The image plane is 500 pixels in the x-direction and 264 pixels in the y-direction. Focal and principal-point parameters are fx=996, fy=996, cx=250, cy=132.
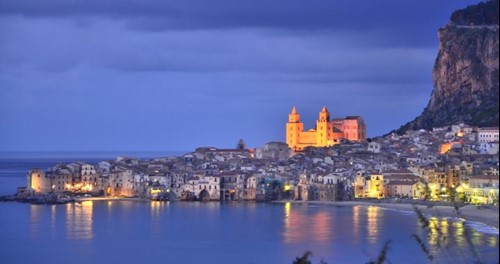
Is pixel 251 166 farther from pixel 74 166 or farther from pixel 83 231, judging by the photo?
pixel 83 231

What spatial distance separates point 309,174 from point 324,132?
20.5 meters

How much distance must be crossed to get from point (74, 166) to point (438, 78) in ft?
88.7

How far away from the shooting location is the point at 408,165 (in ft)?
163

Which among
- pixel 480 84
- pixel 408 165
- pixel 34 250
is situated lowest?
pixel 34 250

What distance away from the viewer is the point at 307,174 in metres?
47.9

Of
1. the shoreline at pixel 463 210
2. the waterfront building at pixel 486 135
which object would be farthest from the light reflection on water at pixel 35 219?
the waterfront building at pixel 486 135

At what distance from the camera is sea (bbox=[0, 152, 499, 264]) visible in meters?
25.0

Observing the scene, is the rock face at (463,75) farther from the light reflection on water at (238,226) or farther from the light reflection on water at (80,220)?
the light reflection on water at (80,220)

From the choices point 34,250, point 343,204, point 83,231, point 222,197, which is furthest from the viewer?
point 222,197

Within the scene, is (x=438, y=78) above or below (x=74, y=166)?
above

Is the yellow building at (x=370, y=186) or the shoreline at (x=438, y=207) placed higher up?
the yellow building at (x=370, y=186)

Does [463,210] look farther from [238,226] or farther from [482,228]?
[238,226]

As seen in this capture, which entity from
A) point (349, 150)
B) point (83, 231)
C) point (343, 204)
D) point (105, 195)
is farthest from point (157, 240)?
point (349, 150)

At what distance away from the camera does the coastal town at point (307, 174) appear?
44562 millimetres
